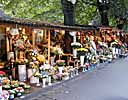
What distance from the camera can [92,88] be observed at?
12.2m

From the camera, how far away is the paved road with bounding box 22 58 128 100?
10500 millimetres

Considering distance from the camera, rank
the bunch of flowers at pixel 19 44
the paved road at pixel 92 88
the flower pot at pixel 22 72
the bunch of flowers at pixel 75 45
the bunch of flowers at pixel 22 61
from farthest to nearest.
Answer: the bunch of flowers at pixel 75 45 < the bunch of flowers at pixel 19 44 < the bunch of flowers at pixel 22 61 < the flower pot at pixel 22 72 < the paved road at pixel 92 88

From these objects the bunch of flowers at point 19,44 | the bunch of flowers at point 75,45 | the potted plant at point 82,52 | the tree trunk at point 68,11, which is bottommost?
the potted plant at point 82,52

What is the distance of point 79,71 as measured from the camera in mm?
16000

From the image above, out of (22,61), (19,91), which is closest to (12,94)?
(19,91)

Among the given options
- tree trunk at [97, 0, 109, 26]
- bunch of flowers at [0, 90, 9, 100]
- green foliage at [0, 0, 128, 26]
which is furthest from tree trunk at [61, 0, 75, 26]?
bunch of flowers at [0, 90, 9, 100]

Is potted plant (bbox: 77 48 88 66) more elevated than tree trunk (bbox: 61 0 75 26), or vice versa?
tree trunk (bbox: 61 0 75 26)

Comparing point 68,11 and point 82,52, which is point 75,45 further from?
point 68,11

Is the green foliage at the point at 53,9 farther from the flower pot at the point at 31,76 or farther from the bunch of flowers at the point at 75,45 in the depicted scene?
the flower pot at the point at 31,76

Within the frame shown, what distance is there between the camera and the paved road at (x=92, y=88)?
10.5 m

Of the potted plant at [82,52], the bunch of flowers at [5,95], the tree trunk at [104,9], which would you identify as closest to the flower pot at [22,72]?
the bunch of flowers at [5,95]

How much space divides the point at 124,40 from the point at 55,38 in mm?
14003

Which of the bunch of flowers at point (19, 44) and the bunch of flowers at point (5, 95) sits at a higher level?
the bunch of flowers at point (19, 44)

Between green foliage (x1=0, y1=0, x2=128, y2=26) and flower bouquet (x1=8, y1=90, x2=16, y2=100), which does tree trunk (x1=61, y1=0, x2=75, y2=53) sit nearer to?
green foliage (x1=0, y1=0, x2=128, y2=26)
